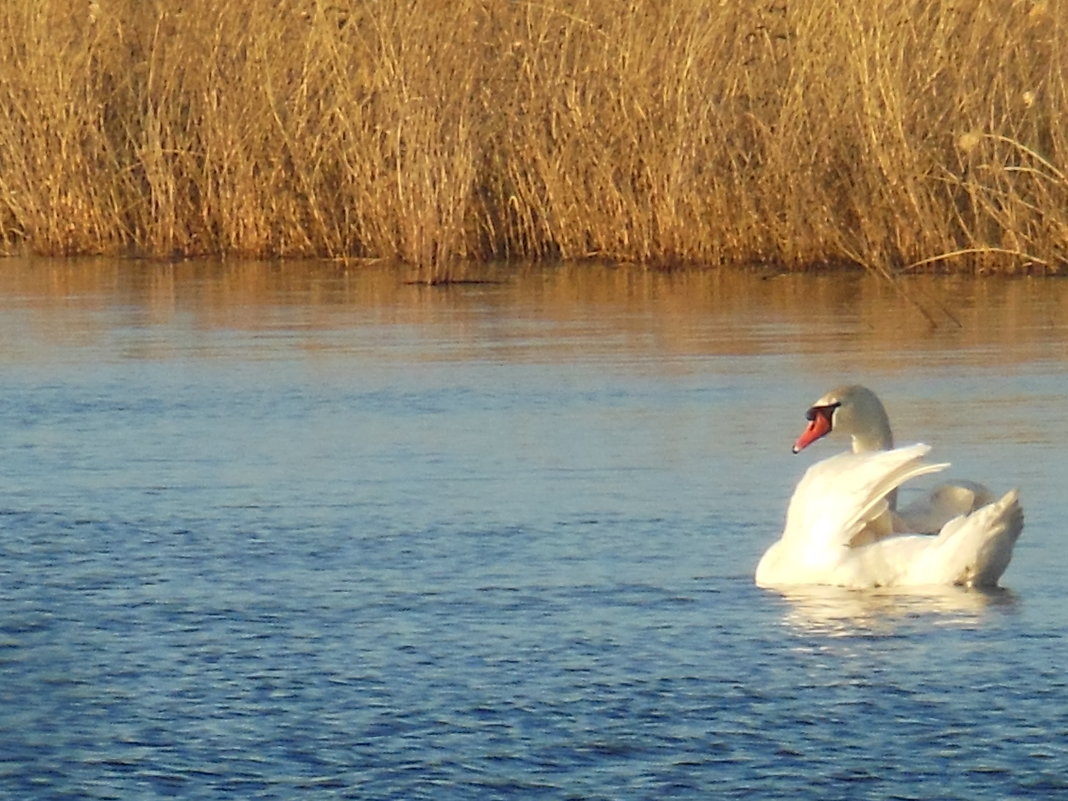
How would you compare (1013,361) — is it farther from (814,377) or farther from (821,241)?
(821,241)

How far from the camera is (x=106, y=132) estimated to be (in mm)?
17359

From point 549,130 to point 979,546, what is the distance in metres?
9.79

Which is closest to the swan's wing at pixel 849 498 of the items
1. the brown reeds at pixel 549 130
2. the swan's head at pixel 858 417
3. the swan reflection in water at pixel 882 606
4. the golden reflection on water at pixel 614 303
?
the swan reflection in water at pixel 882 606

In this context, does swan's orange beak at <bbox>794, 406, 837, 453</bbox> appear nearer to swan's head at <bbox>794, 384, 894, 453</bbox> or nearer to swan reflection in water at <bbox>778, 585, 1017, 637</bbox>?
swan's head at <bbox>794, 384, 894, 453</bbox>

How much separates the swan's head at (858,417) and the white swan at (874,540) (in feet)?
2.30

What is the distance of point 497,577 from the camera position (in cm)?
661

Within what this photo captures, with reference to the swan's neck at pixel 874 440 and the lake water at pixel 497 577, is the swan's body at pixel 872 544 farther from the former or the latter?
the swan's neck at pixel 874 440

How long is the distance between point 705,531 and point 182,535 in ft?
4.79

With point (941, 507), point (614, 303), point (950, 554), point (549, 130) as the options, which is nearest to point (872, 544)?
point (950, 554)

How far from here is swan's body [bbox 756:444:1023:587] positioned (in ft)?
21.0

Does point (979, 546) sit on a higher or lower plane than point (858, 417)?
lower

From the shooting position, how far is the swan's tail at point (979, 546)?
6371 mm

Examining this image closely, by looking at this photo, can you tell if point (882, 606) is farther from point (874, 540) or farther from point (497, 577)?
point (497, 577)

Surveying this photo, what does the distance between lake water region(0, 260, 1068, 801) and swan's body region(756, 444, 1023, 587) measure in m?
0.08
